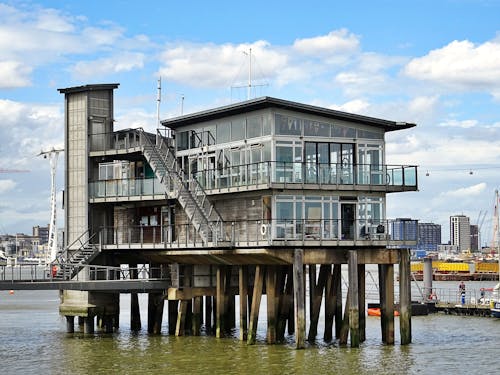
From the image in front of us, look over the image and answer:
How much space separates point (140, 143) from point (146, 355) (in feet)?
48.4

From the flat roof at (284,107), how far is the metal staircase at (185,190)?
2903 millimetres

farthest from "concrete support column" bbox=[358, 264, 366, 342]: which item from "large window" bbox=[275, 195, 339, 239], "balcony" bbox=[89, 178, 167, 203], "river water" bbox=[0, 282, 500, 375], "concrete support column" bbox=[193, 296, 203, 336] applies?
"balcony" bbox=[89, 178, 167, 203]

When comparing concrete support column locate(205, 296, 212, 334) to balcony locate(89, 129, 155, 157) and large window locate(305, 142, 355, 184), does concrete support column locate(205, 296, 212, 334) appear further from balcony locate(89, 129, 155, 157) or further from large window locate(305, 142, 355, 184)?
large window locate(305, 142, 355, 184)

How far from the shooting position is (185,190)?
56.2 meters

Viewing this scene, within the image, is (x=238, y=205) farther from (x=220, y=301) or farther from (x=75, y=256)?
(x=75, y=256)

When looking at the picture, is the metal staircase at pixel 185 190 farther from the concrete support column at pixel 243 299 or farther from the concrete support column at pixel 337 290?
the concrete support column at pixel 337 290

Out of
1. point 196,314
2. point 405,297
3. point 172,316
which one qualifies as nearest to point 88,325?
point 172,316

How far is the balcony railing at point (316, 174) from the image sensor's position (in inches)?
2016

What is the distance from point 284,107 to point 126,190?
495 inches

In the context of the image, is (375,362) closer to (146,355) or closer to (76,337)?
(146,355)

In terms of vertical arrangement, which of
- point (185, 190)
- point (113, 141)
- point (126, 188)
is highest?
point (113, 141)

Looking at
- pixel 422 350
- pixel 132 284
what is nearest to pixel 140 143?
pixel 132 284

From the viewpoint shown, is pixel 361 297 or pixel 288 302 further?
pixel 288 302

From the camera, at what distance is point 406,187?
53250 mm
